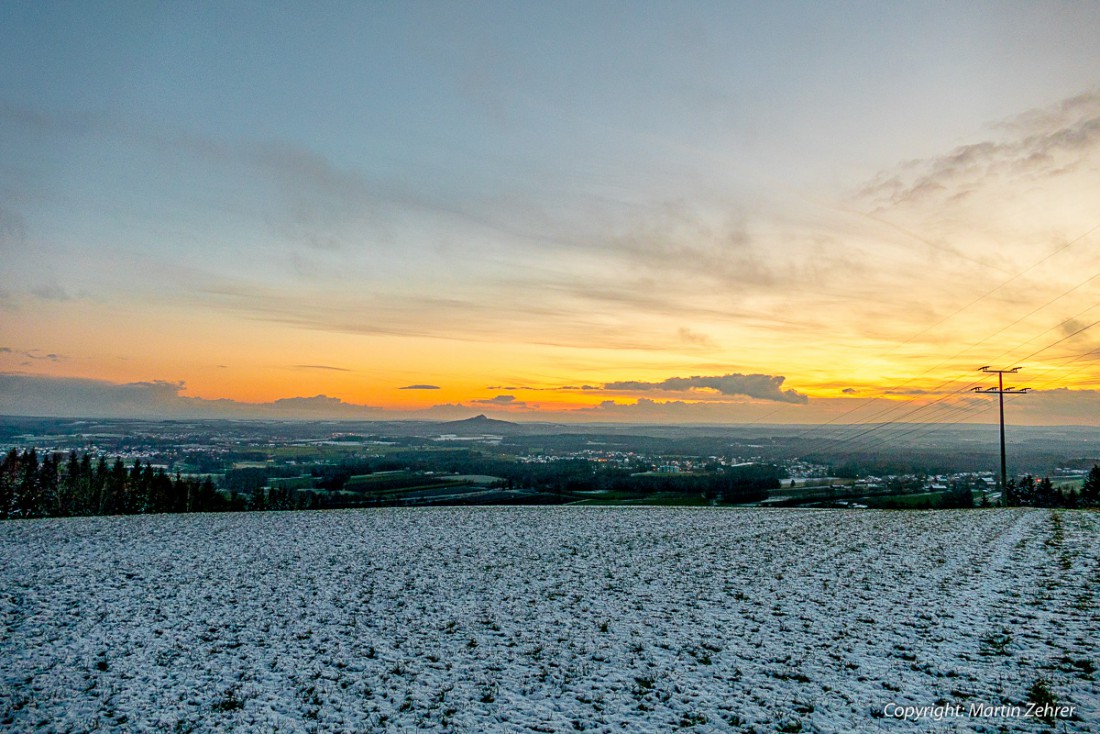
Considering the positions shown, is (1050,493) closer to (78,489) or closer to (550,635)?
(550,635)

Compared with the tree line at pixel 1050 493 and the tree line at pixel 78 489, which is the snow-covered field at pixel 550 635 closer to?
the tree line at pixel 78 489

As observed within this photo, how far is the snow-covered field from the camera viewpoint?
8977 mm

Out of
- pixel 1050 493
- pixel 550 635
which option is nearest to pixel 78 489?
pixel 550 635

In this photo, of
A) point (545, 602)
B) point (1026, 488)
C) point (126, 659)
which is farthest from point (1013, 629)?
point (1026, 488)

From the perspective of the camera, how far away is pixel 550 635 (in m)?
12.7

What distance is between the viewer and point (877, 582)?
16750 mm

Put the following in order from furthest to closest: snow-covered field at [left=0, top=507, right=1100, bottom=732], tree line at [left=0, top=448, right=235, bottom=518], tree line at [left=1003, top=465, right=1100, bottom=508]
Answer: tree line at [left=1003, top=465, right=1100, bottom=508] < tree line at [left=0, top=448, right=235, bottom=518] < snow-covered field at [left=0, top=507, right=1100, bottom=732]

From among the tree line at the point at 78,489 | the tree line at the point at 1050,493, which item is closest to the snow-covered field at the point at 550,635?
the tree line at the point at 78,489

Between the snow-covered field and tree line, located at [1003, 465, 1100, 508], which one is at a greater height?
the snow-covered field

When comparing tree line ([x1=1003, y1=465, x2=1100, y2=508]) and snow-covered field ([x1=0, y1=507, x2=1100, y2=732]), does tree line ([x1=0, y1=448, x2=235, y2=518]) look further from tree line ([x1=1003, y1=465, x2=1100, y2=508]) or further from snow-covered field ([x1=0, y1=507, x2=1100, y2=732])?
tree line ([x1=1003, y1=465, x2=1100, y2=508])

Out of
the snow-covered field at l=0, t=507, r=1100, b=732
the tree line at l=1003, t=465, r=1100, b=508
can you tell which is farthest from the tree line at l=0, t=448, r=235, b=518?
the tree line at l=1003, t=465, r=1100, b=508

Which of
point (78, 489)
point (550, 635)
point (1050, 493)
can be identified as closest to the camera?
point (550, 635)

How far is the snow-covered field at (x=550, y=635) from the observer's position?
8977 millimetres

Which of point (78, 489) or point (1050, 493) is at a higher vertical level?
point (78, 489)
